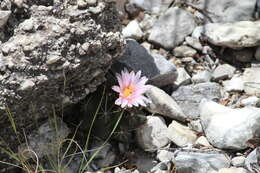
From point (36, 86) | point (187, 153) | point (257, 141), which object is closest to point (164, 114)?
point (187, 153)

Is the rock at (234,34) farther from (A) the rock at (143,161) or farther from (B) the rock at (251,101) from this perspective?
(A) the rock at (143,161)

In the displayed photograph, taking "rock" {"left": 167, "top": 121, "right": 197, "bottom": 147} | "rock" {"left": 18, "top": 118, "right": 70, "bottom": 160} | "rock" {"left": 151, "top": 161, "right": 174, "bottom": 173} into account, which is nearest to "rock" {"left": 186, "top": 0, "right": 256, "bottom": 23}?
"rock" {"left": 167, "top": 121, "right": 197, "bottom": 147}

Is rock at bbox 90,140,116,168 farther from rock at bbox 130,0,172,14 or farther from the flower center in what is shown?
rock at bbox 130,0,172,14

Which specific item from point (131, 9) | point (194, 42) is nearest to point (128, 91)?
point (194, 42)

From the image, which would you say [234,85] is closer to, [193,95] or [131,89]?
[193,95]

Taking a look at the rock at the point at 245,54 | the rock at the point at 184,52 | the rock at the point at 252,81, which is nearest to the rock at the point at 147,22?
the rock at the point at 184,52
